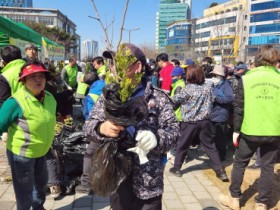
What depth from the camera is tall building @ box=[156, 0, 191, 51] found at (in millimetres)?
120562

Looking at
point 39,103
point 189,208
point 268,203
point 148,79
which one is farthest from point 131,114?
point 268,203

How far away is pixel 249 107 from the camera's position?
349cm

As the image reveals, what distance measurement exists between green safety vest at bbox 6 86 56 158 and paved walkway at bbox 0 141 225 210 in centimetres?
124

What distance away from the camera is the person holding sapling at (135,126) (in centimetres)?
169

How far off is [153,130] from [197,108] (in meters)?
2.72

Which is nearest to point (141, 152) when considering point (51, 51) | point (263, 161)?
point (263, 161)

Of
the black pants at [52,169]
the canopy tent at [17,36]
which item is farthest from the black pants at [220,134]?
the canopy tent at [17,36]

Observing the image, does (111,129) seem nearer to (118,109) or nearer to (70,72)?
(118,109)

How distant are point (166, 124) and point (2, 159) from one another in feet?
14.6

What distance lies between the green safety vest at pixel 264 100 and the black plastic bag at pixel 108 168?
2.11 m

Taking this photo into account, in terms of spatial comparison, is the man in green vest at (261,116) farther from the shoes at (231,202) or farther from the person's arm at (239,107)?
the shoes at (231,202)

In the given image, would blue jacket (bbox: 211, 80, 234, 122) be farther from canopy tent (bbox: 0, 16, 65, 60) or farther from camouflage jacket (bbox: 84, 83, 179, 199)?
canopy tent (bbox: 0, 16, 65, 60)

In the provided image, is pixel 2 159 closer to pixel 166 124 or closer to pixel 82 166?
pixel 82 166

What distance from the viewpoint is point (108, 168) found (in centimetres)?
187
